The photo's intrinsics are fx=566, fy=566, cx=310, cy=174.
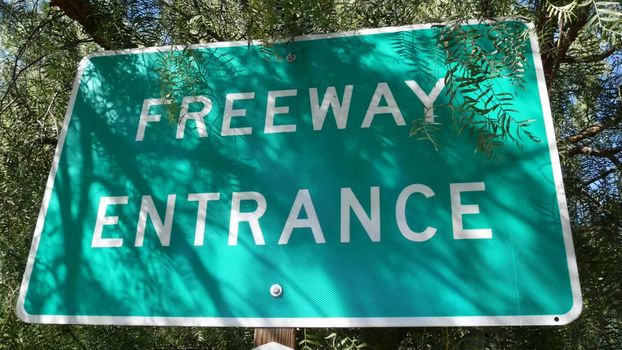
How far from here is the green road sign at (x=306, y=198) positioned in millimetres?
749

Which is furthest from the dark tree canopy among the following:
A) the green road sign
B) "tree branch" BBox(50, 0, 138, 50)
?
the green road sign

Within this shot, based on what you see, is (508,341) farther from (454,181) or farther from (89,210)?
(89,210)

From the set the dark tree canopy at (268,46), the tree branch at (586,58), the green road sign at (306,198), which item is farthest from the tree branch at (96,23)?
the tree branch at (586,58)

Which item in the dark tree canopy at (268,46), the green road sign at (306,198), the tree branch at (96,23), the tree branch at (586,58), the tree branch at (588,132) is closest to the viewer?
the green road sign at (306,198)

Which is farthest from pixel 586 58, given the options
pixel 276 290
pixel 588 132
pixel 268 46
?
pixel 276 290

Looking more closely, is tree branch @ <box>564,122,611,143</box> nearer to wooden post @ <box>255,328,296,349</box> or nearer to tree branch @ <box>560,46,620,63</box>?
tree branch @ <box>560,46,620,63</box>

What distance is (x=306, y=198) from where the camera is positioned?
32.8 inches

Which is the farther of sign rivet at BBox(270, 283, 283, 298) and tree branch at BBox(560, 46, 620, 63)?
tree branch at BBox(560, 46, 620, 63)

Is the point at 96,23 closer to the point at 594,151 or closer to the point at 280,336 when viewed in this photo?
the point at 280,336

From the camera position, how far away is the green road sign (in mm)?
749

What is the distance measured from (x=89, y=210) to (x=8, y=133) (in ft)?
2.89

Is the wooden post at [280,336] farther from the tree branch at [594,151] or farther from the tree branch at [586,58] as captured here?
the tree branch at [594,151]

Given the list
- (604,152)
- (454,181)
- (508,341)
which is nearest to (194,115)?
(454,181)

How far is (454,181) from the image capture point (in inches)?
31.5
